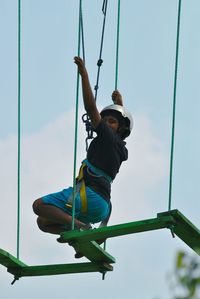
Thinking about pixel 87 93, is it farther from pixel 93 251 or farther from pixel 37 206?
pixel 93 251

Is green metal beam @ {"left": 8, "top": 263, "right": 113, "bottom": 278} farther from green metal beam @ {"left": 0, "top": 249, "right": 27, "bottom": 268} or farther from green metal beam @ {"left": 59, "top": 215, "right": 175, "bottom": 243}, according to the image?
green metal beam @ {"left": 59, "top": 215, "right": 175, "bottom": 243}

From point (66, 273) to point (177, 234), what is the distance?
1.24 meters

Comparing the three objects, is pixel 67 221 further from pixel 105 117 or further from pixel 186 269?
pixel 186 269

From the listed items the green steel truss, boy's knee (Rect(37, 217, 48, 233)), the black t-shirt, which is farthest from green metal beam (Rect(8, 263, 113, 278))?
the black t-shirt

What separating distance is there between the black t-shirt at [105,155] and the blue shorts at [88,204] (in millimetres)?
93

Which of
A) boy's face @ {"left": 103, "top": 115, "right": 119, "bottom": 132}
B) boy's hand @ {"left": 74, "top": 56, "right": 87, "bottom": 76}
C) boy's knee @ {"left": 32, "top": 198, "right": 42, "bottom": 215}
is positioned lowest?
boy's knee @ {"left": 32, "top": 198, "right": 42, "bottom": 215}

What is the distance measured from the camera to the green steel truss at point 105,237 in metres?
4.80

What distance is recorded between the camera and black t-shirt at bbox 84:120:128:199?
596 centimetres

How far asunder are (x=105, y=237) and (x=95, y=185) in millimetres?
1128

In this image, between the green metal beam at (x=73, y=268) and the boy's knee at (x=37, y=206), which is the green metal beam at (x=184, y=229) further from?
the boy's knee at (x=37, y=206)

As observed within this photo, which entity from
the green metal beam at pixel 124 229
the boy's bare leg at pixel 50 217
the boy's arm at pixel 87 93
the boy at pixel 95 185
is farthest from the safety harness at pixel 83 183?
the green metal beam at pixel 124 229

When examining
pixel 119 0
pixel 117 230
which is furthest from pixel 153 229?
pixel 119 0

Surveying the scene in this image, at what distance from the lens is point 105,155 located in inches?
238

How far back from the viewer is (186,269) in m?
1.49
